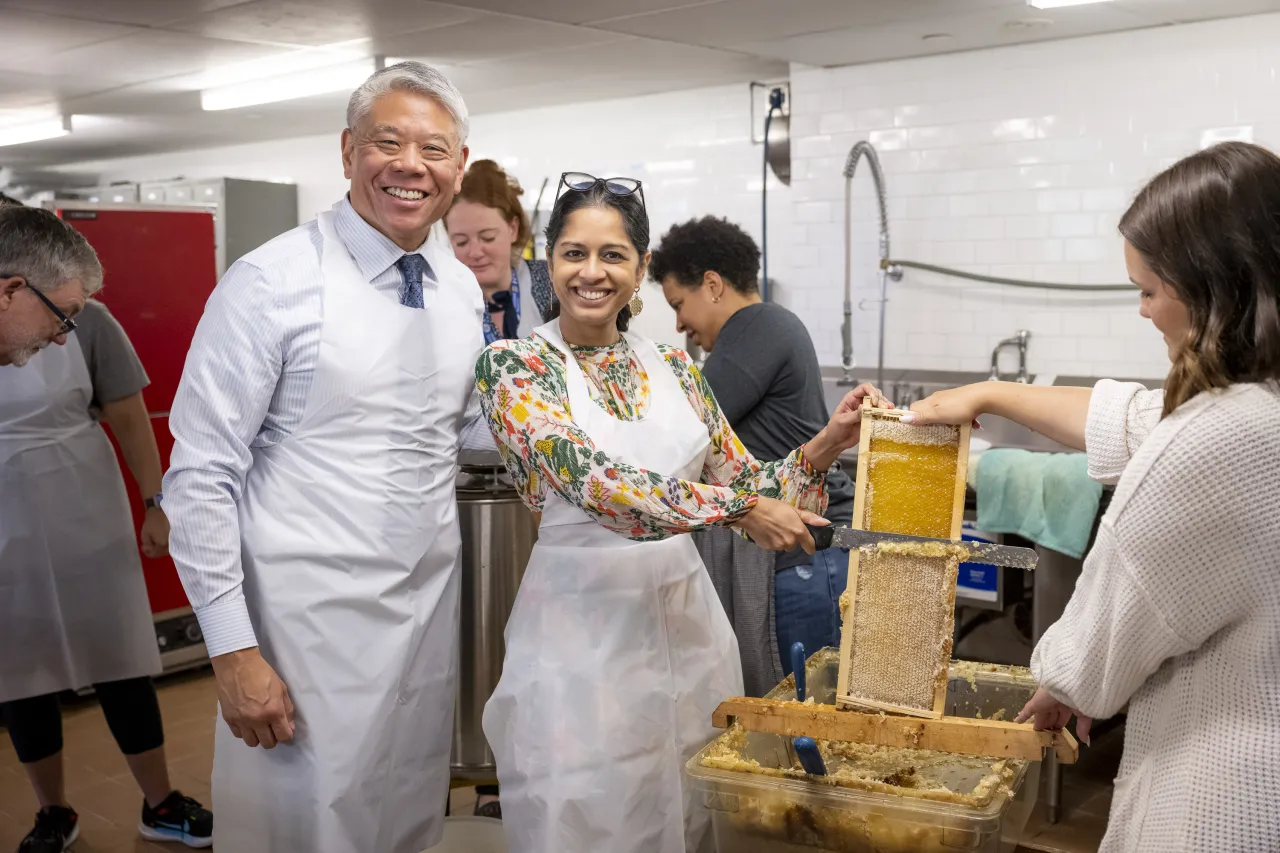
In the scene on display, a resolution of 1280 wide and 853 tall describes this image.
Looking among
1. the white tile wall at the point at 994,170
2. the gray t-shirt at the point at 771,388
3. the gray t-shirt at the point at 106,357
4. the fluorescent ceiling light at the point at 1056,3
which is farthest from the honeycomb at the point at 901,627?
the white tile wall at the point at 994,170

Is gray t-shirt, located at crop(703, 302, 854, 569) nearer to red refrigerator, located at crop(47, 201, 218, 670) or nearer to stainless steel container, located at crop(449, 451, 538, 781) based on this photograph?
stainless steel container, located at crop(449, 451, 538, 781)

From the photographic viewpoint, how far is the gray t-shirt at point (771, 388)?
119 inches

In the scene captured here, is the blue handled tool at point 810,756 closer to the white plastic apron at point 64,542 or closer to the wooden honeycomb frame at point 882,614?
the wooden honeycomb frame at point 882,614

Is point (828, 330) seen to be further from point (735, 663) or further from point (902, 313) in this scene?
point (735, 663)

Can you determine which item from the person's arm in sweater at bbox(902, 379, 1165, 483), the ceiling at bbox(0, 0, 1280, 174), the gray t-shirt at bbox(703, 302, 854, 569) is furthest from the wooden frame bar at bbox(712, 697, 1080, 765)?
the ceiling at bbox(0, 0, 1280, 174)

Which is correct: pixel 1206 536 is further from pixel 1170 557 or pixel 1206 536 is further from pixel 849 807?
pixel 849 807

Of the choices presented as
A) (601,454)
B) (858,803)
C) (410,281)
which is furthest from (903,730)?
(410,281)

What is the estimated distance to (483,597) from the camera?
290cm

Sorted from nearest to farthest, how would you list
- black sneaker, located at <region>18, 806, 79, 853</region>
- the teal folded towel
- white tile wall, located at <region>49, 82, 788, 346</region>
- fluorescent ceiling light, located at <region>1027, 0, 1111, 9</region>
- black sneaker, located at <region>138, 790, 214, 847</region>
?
black sneaker, located at <region>18, 806, 79, 853</region>, black sneaker, located at <region>138, 790, 214, 847</region>, the teal folded towel, fluorescent ceiling light, located at <region>1027, 0, 1111, 9</region>, white tile wall, located at <region>49, 82, 788, 346</region>

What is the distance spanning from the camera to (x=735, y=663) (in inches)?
83.0

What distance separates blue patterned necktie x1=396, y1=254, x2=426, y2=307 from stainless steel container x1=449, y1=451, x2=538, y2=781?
82 cm

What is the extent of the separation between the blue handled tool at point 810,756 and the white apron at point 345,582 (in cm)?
79

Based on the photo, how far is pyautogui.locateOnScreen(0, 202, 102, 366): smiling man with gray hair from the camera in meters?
2.84

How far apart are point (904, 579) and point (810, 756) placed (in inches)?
12.4
